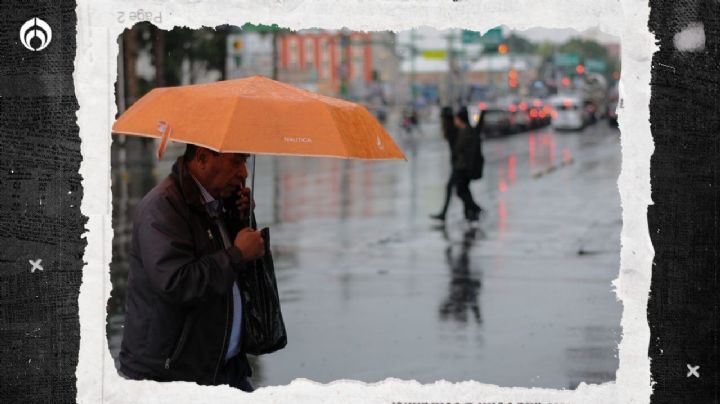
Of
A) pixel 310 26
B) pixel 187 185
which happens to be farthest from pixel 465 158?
pixel 187 185

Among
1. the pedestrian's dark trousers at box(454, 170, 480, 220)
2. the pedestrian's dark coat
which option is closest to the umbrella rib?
the pedestrian's dark trousers at box(454, 170, 480, 220)

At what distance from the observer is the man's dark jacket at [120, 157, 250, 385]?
426cm

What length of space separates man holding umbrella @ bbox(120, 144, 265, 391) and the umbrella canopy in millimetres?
157

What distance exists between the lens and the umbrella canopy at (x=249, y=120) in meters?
4.34

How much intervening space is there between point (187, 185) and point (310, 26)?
0.75 meters

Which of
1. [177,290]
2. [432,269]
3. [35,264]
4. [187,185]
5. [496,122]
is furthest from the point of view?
[496,122]

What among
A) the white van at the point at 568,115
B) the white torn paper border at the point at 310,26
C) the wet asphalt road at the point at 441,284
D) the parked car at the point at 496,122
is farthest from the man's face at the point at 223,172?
the white van at the point at 568,115

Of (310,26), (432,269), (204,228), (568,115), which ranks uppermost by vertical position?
(310,26)

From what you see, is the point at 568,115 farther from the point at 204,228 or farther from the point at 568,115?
the point at 204,228

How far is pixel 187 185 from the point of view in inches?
176

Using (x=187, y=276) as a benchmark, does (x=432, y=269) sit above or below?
below

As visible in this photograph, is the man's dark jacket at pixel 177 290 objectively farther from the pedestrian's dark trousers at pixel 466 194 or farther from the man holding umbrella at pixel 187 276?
the pedestrian's dark trousers at pixel 466 194

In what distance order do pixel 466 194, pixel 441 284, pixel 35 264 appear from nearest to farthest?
pixel 35 264, pixel 441 284, pixel 466 194

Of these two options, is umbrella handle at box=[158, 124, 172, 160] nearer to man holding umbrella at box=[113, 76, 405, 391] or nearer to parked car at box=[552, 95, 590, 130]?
man holding umbrella at box=[113, 76, 405, 391]
